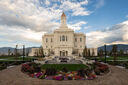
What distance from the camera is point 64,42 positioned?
169 ft

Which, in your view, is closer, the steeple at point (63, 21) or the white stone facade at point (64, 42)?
the white stone facade at point (64, 42)

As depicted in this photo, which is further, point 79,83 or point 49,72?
point 49,72

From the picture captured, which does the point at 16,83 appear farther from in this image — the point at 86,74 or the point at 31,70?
the point at 86,74

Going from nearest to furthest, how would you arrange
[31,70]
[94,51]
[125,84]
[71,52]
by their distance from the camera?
[125,84] < [31,70] < [71,52] < [94,51]

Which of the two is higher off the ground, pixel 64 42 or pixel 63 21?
pixel 63 21

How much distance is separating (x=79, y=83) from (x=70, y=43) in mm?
42379

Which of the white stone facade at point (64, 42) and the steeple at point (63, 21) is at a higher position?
the steeple at point (63, 21)

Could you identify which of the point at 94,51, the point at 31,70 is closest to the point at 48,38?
the point at 94,51

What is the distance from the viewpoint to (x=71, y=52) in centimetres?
4950

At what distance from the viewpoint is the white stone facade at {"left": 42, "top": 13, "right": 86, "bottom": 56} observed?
5009 centimetres

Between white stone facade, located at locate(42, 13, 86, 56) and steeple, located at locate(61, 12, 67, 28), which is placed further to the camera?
steeple, located at locate(61, 12, 67, 28)

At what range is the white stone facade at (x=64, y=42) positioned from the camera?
5009cm

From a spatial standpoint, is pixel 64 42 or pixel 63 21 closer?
pixel 64 42

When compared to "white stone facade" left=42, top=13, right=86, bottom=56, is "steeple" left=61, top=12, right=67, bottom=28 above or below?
above
